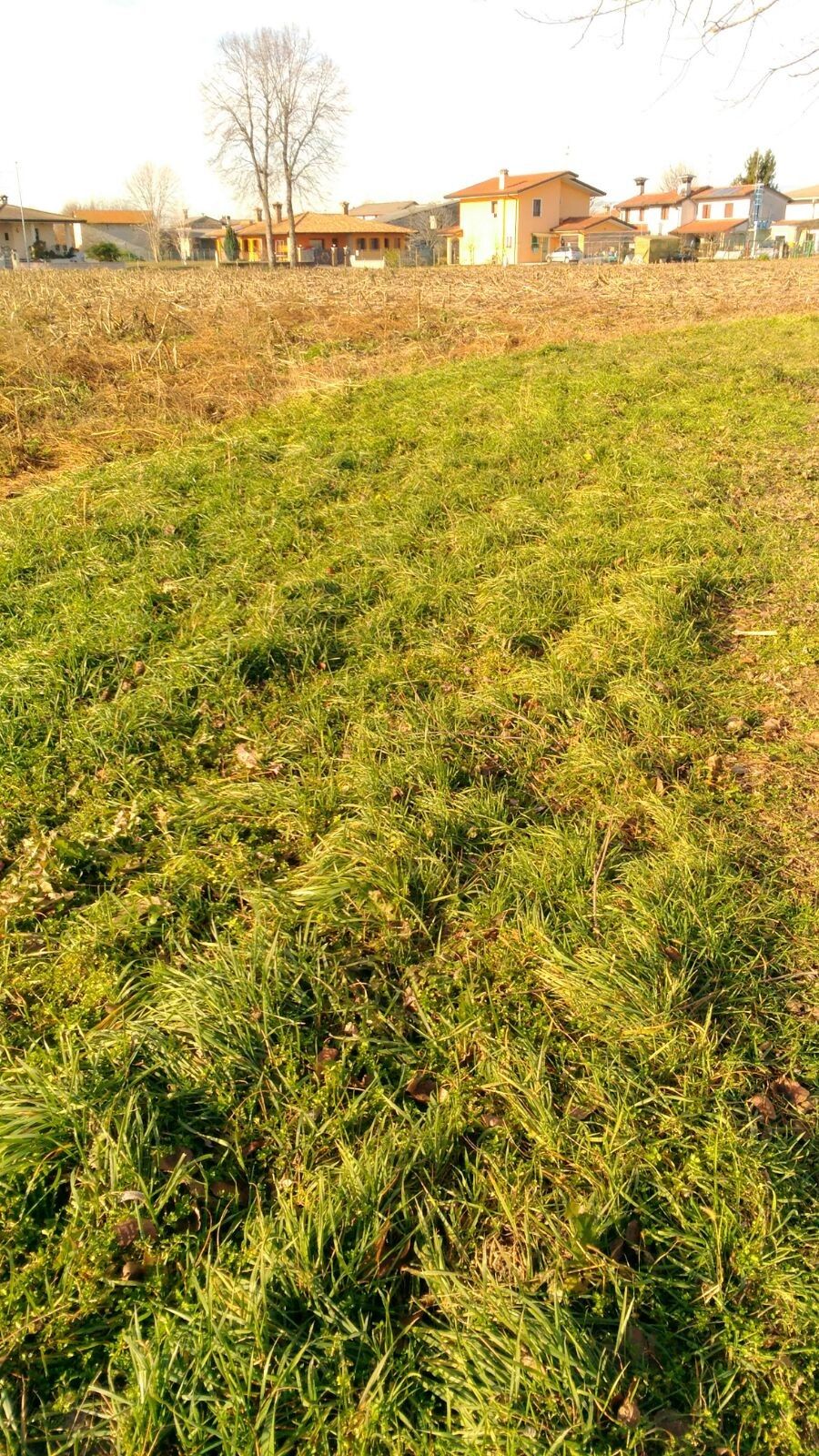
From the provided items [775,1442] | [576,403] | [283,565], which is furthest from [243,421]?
[775,1442]

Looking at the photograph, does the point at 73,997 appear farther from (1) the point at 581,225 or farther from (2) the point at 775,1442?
(1) the point at 581,225

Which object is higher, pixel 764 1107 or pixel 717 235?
pixel 717 235

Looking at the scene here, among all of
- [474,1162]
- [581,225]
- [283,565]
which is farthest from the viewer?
[581,225]

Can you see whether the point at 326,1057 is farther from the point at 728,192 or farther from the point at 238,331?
the point at 728,192

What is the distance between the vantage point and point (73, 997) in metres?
2.79

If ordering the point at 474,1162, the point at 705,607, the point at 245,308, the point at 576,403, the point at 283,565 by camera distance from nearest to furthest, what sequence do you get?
1. the point at 474,1162
2. the point at 705,607
3. the point at 283,565
4. the point at 576,403
5. the point at 245,308

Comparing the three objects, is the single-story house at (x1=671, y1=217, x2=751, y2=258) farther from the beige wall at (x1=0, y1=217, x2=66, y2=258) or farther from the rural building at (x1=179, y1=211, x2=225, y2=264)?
the beige wall at (x1=0, y1=217, x2=66, y2=258)

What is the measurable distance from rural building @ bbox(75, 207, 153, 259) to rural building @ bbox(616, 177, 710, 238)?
42362mm

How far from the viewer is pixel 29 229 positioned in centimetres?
6712

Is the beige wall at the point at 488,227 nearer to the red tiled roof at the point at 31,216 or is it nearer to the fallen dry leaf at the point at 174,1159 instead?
the red tiled roof at the point at 31,216

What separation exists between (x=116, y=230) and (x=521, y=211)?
47.0 m

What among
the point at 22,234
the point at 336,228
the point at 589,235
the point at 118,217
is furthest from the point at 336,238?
the point at 118,217

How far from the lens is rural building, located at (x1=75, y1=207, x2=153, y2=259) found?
78.4m

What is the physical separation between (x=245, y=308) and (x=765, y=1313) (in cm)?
1733
